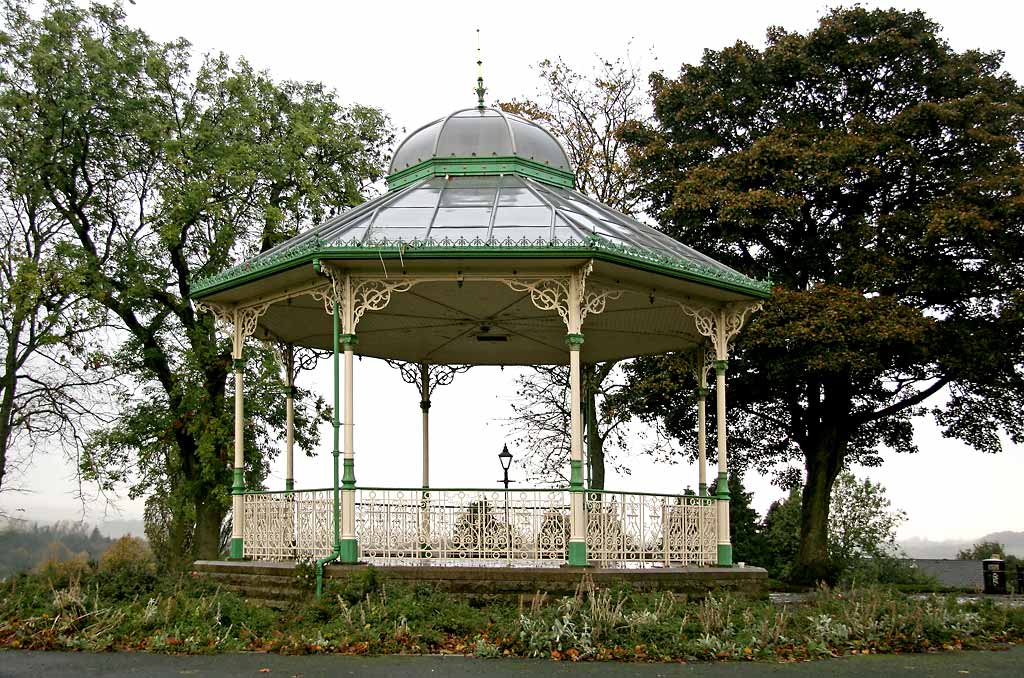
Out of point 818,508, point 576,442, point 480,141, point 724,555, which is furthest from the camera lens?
point 818,508

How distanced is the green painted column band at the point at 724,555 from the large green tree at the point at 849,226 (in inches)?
362

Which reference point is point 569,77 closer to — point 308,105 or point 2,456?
point 308,105

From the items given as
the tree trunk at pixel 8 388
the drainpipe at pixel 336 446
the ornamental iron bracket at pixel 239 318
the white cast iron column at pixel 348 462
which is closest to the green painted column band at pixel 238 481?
the ornamental iron bracket at pixel 239 318

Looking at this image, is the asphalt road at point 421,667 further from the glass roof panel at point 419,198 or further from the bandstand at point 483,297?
the glass roof panel at point 419,198

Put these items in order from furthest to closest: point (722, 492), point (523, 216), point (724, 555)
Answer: point (722, 492), point (724, 555), point (523, 216)

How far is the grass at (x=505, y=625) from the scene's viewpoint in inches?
437

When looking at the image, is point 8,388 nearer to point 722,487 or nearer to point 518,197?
point 518,197

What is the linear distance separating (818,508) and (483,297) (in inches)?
506

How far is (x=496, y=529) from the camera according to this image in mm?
13953

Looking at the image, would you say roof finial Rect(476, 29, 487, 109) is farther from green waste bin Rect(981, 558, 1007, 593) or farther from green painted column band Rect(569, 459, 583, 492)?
green waste bin Rect(981, 558, 1007, 593)

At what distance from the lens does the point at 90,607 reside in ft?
41.9

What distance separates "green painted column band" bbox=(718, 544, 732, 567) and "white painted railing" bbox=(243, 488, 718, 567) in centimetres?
35

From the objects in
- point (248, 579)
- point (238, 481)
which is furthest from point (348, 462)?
point (238, 481)

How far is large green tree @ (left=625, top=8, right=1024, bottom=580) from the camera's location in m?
23.8
